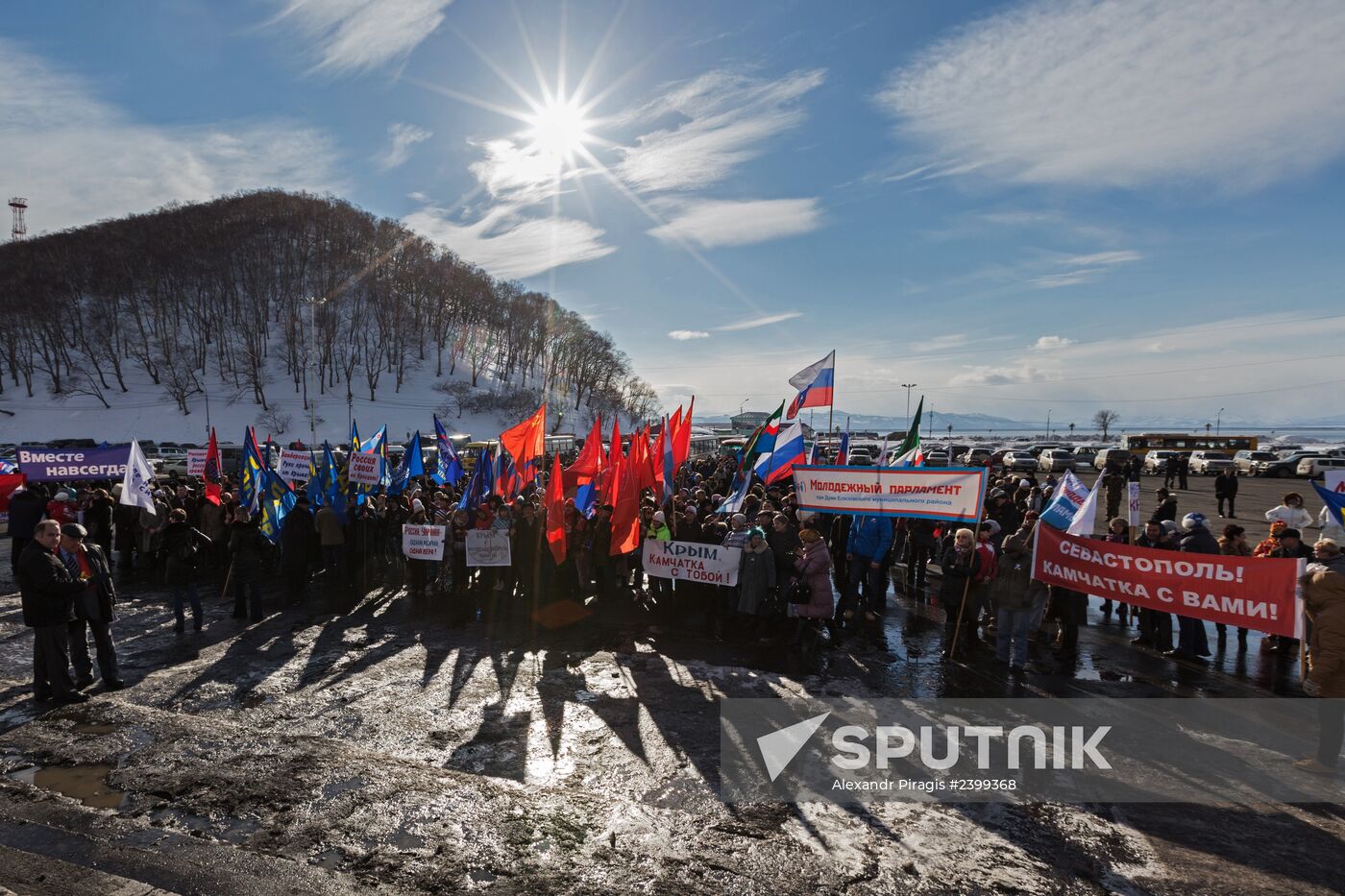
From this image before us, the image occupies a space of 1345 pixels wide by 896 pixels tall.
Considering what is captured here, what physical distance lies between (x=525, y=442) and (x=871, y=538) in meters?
6.75

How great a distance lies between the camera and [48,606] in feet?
22.4

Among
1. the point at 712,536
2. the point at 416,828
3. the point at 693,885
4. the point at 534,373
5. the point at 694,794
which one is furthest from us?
the point at 534,373

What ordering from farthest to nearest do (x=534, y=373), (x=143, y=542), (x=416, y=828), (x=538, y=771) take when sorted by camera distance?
(x=534, y=373) → (x=143, y=542) → (x=538, y=771) → (x=416, y=828)

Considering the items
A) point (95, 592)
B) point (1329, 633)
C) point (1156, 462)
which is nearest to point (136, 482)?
point (95, 592)

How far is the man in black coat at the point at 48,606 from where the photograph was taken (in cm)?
668

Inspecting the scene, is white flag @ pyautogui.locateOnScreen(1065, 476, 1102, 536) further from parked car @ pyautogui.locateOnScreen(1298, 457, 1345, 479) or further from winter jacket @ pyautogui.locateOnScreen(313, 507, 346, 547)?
parked car @ pyautogui.locateOnScreen(1298, 457, 1345, 479)

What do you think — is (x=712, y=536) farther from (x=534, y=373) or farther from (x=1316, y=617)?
(x=534, y=373)

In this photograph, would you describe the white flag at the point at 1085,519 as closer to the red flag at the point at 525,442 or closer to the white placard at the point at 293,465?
the red flag at the point at 525,442

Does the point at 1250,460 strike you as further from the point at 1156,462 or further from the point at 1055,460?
the point at 1055,460

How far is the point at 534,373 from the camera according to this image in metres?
91.3

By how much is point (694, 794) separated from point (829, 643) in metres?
4.25

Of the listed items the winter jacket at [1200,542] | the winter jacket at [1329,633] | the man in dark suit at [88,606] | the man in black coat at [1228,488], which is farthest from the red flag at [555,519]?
the man in black coat at [1228,488]

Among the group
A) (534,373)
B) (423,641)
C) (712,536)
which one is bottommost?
(423,641)

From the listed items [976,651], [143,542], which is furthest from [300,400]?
[976,651]
